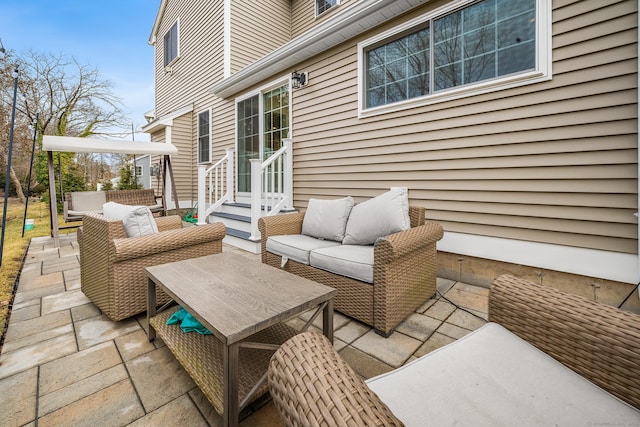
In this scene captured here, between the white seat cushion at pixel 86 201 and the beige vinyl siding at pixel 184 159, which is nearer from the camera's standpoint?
the white seat cushion at pixel 86 201

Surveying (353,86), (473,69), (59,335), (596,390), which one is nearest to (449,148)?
(473,69)

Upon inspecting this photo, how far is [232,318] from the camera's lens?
1207 mm

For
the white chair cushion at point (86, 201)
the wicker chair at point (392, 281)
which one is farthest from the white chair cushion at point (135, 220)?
the white chair cushion at point (86, 201)

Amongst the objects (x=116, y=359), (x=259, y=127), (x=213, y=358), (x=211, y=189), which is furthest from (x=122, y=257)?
(x=259, y=127)

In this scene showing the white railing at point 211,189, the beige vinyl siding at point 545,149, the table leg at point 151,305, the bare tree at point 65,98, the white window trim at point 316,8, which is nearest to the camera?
the table leg at point 151,305

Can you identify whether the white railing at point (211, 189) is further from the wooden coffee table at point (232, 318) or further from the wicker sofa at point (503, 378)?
the wicker sofa at point (503, 378)

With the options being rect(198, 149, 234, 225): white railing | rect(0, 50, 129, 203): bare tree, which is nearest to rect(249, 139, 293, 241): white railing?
rect(198, 149, 234, 225): white railing

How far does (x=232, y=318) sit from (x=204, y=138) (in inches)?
268

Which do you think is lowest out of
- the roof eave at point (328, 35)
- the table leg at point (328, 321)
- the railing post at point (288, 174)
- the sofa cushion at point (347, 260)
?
the table leg at point (328, 321)

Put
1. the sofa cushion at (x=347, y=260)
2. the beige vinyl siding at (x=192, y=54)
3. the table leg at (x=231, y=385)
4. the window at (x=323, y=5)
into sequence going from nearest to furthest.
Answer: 1. the table leg at (x=231, y=385)
2. the sofa cushion at (x=347, y=260)
3. the window at (x=323, y=5)
4. the beige vinyl siding at (x=192, y=54)

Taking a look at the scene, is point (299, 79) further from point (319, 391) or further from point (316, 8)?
point (319, 391)

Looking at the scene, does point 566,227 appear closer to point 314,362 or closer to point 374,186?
point 374,186

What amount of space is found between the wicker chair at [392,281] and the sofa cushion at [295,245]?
93 millimetres

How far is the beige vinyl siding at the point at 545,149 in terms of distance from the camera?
2115 millimetres
